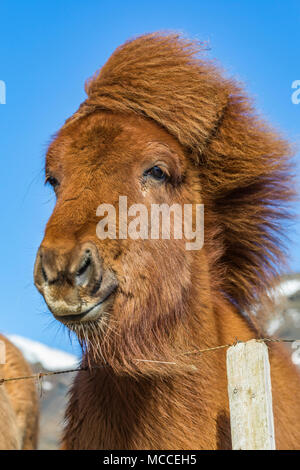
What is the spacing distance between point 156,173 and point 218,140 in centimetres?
62

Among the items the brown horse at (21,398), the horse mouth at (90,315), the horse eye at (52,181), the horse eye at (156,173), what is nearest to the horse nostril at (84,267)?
the horse mouth at (90,315)

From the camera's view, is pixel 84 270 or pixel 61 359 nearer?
pixel 84 270

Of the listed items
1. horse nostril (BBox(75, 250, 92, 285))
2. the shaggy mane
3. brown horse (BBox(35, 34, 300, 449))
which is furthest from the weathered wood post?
the shaggy mane

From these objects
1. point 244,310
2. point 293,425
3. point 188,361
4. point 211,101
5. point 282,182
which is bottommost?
point 293,425

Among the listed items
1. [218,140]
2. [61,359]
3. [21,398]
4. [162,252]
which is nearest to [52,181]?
[162,252]

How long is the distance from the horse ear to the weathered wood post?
4.19 ft

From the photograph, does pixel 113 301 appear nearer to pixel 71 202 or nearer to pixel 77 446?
pixel 71 202

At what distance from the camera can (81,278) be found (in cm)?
258

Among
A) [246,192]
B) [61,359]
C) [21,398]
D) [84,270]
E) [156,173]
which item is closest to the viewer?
[84,270]

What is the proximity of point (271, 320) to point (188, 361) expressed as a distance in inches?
51.8

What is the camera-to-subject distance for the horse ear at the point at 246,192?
357 centimetres

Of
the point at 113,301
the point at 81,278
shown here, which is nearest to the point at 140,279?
the point at 113,301

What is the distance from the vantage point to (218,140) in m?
3.57

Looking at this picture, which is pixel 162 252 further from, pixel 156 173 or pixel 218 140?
pixel 218 140
